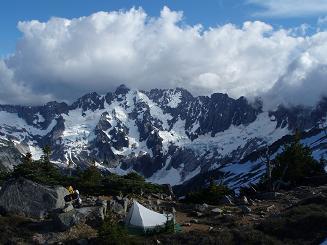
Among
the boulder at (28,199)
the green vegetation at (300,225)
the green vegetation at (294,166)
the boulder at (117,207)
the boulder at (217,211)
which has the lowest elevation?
the green vegetation at (300,225)

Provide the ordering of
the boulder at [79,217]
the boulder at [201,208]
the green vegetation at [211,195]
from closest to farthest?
the boulder at [79,217] < the boulder at [201,208] < the green vegetation at [211,195]

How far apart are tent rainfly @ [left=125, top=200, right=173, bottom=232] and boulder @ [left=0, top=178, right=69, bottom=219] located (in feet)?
20.2

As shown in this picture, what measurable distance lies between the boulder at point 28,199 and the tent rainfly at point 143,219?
6171 millimetres

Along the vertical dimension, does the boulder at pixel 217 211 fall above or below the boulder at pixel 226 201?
below

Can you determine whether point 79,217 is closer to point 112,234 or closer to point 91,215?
point 91,215

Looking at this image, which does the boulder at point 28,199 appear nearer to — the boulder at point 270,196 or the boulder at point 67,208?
the boulder at point 67,208

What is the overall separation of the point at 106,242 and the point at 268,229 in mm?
10536

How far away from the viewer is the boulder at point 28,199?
136ft

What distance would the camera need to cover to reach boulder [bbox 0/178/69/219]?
41312 mm

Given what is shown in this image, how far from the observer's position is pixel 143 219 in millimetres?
38906

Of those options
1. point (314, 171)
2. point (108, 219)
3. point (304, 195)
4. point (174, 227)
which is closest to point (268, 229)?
point (174, 227)

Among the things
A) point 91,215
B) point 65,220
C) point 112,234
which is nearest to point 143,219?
point 91,215

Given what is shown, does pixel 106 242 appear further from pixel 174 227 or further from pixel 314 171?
pixel 314 171

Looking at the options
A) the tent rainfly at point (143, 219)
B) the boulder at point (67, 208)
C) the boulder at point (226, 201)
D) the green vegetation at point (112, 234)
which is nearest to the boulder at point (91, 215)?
the boulder at point (67, 208)
